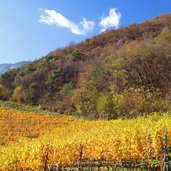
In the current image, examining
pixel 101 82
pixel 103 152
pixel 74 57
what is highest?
pixel 74 57

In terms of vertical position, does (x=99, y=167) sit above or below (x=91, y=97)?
below

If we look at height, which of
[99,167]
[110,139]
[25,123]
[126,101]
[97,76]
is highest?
[97,76]

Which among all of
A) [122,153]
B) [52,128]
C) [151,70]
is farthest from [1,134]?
[151,70]

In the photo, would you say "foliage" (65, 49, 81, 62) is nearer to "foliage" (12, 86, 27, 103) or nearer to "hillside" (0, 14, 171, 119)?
"hillside" (0, 14, 171, 119)

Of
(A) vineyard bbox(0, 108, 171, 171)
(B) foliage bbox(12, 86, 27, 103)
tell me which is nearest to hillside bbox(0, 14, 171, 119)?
(B) foliage bbox(12, 86, 27, 103)

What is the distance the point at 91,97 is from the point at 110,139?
107 ft

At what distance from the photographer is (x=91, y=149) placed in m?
16.8

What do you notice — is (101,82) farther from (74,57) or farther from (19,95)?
(74,57)

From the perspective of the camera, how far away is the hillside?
40.9 m

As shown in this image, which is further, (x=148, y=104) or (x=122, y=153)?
(x=148, y=104)

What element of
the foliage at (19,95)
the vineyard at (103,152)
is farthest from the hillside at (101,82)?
the vineyard at (103,152)

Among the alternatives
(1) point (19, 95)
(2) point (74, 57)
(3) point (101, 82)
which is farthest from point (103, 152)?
(2) point (74, 57)

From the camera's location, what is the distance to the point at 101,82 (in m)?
50.2

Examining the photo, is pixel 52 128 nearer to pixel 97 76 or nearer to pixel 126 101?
pixel 126 101
